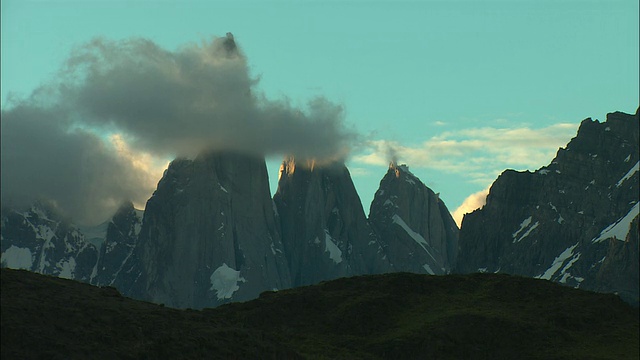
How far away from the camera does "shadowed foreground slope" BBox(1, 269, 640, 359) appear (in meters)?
111

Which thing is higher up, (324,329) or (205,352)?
(324,329)

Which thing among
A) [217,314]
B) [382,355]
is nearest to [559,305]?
[382,355]

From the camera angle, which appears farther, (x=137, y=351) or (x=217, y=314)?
(x=217, y=314)

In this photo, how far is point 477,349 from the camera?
15150 centimetres

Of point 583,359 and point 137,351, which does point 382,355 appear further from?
point 137,351

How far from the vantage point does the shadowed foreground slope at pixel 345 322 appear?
111m

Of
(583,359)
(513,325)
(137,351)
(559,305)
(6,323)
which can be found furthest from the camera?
(559,305)

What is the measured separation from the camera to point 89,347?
107m

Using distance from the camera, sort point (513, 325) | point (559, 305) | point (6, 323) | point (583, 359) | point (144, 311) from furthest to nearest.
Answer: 1. point (559, 305)
2. point (513, 325)
3. point (583, 359)
4. point (144, 311)
5. point (6, 323)

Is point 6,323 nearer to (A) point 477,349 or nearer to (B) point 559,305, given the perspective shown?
(A) point 477,349

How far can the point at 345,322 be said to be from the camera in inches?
6555

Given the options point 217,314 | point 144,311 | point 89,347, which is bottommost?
point 89,347

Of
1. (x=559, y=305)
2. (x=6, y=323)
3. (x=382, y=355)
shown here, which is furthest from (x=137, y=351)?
(x=559, y=305)

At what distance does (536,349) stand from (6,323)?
7734 cm
